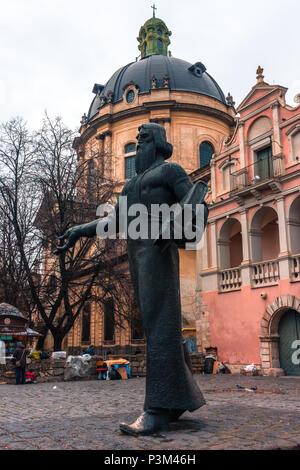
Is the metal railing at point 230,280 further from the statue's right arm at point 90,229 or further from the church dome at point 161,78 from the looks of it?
the church dome at point 161,78

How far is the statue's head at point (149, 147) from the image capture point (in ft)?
16.1

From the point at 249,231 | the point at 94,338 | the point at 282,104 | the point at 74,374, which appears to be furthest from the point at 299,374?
the point at 94,338

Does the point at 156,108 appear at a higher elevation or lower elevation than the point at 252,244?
higher

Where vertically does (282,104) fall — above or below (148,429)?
above

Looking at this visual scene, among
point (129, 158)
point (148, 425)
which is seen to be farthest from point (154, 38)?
point (148, 425)

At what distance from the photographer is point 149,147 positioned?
4945 millimetres

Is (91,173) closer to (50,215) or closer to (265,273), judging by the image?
(50,215)

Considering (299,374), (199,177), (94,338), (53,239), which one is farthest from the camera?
(94,338)

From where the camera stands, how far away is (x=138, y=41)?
5222 cm

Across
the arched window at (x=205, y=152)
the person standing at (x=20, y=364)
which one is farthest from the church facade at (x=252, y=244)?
the person standing at (x=20, y=364)

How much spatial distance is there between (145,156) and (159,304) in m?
1.62

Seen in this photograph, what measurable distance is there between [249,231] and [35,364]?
1078 centimetres

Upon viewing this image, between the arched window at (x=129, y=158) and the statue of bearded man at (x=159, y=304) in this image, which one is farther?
the arched window at (x=129, y=158)

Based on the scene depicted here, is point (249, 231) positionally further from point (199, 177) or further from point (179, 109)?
point (179, 109)
